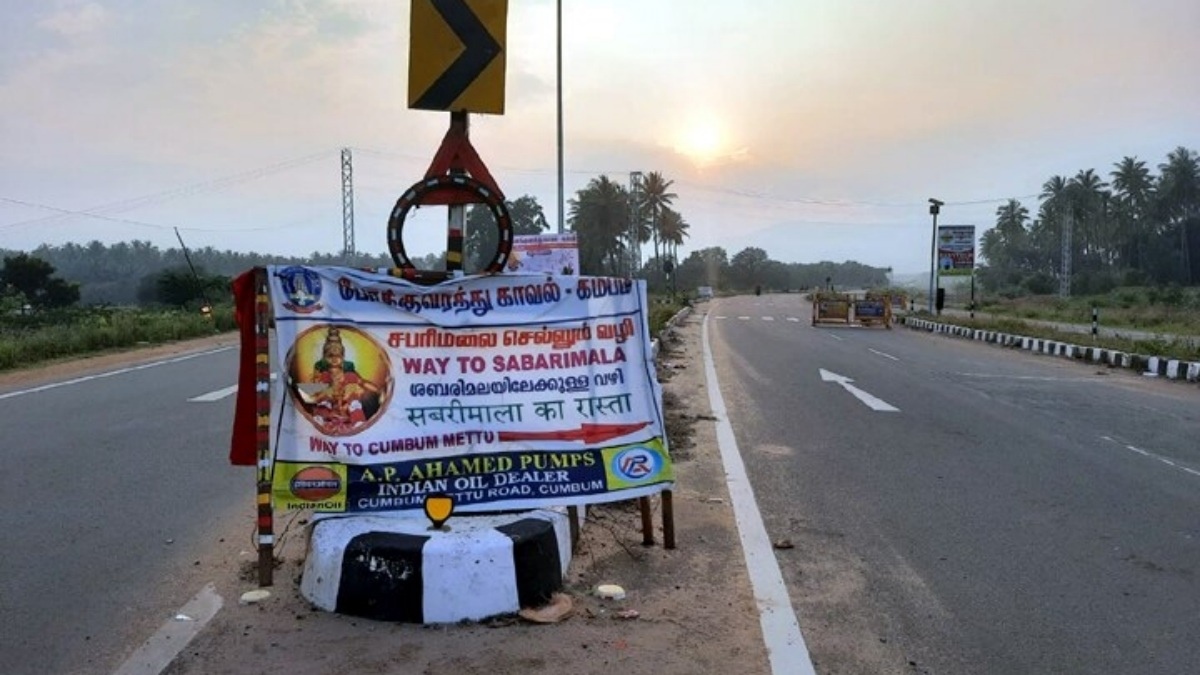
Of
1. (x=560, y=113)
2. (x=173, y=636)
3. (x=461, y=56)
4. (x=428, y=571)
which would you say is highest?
(x=560, y=113)

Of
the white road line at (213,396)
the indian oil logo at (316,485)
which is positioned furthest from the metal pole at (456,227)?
the white road line at (213,396)

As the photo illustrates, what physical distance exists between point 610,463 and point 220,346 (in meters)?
17.7

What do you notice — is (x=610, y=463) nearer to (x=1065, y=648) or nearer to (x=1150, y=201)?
(x=1065, y=648)

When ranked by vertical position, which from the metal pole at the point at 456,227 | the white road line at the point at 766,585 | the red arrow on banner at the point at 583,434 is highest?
the metal pole at the point at 456,227

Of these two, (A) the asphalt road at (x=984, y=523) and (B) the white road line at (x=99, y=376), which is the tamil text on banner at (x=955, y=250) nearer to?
(A) the asphalt road at (x=984, y=523)

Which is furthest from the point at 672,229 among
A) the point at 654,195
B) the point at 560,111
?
the point at 560,111

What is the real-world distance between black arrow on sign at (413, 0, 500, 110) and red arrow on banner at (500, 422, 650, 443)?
6.62ft

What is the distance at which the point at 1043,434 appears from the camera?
31.2 feet

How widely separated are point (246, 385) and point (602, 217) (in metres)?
88.4

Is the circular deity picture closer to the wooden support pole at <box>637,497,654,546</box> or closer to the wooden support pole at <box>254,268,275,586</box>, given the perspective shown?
the wooden support pole at <box>254,268,275,586</box>

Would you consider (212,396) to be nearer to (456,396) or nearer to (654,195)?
(456,396)

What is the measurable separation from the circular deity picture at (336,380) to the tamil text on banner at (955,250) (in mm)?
37636

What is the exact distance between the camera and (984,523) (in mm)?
6000

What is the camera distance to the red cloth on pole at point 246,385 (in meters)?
4.50
